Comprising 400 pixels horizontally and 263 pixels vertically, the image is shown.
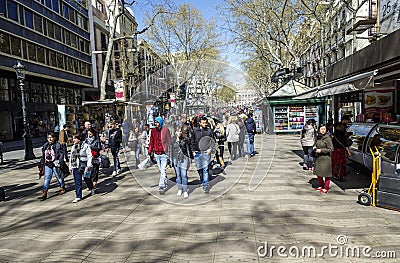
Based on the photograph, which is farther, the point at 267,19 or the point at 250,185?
the point at 267,19

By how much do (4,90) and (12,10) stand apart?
6.20m

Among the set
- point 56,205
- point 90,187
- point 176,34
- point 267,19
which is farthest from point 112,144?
point 176,34

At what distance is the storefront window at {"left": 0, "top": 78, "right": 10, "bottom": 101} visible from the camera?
24159 mm

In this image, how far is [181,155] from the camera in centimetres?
696

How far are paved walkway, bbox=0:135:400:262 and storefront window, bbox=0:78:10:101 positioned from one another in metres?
19.7

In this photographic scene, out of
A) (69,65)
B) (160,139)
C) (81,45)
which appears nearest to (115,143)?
(160,139)

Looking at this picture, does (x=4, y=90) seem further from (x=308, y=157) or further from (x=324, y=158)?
(x=324, y=158)

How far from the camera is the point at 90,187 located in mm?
7465

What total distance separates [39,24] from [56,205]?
83.4 ft

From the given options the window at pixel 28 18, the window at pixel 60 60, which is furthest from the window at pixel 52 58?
the window at pixel 28 18

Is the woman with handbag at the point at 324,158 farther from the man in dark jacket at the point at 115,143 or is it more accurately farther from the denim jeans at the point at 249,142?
the man in dark jacket at the point at 115,143

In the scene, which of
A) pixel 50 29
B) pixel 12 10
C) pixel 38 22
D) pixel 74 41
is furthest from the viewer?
pixel 74 41

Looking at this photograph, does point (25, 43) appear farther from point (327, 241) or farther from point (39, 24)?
point (327, 241)

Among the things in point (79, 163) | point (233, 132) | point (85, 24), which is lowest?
point (79, 163)
